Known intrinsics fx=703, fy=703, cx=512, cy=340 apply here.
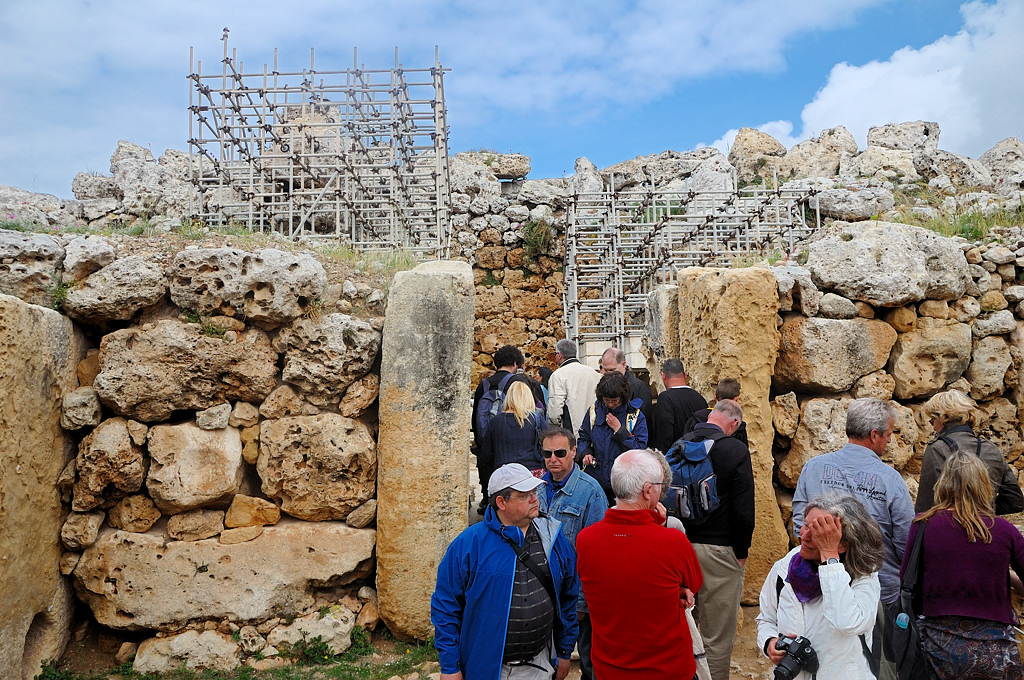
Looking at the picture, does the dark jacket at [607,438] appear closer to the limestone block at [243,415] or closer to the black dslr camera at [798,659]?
the black dslr camera at [798,659]

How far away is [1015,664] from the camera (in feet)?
9.99

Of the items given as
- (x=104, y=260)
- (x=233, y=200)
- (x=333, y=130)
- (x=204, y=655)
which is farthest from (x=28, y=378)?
(x=333, y=130)

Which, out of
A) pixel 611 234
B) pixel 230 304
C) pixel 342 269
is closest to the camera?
pixel 230 304

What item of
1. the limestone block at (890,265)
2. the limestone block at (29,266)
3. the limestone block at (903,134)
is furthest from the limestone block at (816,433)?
the limestone block at (903,134)

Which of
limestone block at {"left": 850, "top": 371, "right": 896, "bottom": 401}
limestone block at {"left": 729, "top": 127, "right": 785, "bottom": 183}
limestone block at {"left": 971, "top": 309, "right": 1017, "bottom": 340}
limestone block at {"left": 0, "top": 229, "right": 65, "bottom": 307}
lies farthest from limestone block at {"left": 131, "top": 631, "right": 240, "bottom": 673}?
limestone block at {"left": 729, "top": 127, "right": 785, "bottom": 183}

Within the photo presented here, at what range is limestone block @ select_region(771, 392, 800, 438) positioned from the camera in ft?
19.6

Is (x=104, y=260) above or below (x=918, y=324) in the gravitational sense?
above

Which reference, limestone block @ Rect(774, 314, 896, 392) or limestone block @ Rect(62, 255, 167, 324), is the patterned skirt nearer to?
limestone block @ Rect(774, 314, 896, 392)

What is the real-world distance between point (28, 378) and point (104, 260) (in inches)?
41.3

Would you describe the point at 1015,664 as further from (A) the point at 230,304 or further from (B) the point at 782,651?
(A) the point at 230,304

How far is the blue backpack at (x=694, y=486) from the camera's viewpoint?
398 cm

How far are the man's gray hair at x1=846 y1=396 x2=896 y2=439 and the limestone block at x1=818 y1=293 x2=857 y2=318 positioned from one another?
2.50 meters

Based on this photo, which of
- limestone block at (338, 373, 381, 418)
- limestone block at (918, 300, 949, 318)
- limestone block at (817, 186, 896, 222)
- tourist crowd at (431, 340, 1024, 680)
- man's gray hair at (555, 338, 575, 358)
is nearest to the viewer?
tourist crowd at (431, 340, 1024, 680)

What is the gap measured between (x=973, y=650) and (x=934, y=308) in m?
3.98
